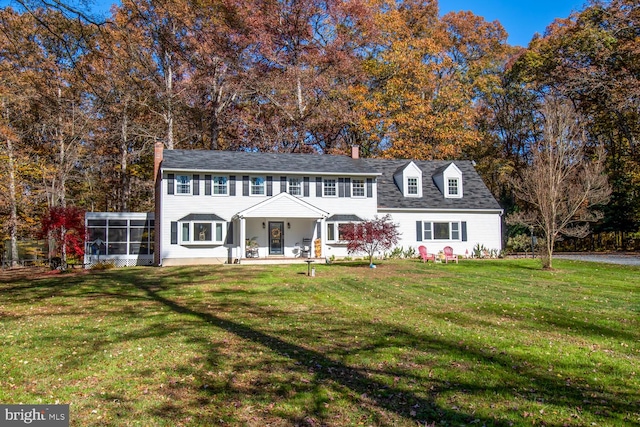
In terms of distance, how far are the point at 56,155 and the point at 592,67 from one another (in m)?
35.9

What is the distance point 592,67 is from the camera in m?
28.6

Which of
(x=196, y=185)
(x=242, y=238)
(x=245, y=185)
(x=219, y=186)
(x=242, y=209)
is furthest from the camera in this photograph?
(x=245, y=185)

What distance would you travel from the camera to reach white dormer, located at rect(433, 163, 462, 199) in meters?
28.6

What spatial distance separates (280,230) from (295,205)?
235 cm

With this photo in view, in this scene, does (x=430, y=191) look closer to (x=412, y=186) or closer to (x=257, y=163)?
(x=412, y=186)

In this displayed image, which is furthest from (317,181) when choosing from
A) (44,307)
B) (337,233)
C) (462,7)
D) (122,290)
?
(462,7)

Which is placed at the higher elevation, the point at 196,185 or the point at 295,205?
the point at 196,185

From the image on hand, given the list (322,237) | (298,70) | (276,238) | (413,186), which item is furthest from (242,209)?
(298,70)

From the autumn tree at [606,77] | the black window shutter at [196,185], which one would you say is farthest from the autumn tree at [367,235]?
the autumn tree at [606,77]

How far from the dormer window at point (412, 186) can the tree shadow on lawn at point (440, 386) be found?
2134 centimetres

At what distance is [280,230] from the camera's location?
85.0ft

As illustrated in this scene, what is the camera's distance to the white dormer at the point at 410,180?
28172mm

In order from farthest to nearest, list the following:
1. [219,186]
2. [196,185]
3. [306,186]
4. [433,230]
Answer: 1. [433,230]
2. [306,186]
3. [219,186]
4. [196,185]

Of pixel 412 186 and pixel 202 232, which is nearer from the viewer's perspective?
pixel 202 232
